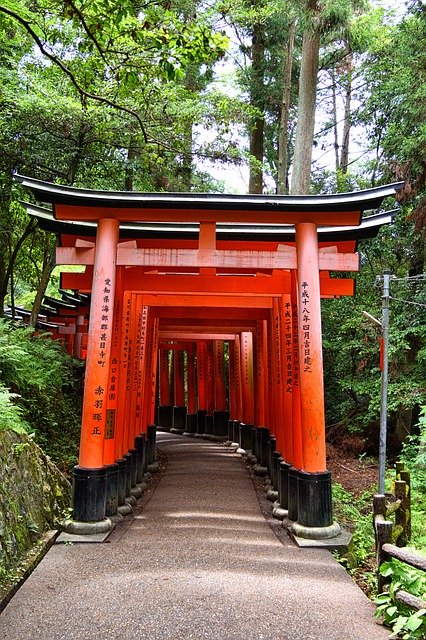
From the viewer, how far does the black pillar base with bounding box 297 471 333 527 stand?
686 cm

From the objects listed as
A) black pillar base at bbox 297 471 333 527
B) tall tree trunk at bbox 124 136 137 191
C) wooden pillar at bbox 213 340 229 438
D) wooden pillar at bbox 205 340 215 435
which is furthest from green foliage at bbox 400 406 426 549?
wooden pillar at bbox 205 340 215 435

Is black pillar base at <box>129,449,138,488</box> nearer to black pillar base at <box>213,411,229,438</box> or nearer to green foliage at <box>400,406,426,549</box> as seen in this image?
green foliage at <box>400,406,426,549</box>

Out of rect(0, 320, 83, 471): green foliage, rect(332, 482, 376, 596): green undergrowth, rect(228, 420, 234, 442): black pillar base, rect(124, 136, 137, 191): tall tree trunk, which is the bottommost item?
rect(332, 482, 376, 596): green undergrowth

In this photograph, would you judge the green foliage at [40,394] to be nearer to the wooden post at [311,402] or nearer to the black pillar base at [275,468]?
the wooden post at [311,402]

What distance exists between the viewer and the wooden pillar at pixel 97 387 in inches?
273

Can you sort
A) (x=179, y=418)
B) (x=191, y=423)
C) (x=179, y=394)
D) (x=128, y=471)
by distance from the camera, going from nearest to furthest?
(x=128, y=471), (x=191, y=423), (x=179, y=394), (x=179, y=418)

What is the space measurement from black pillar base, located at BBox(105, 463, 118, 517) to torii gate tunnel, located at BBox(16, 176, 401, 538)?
0.02 meters

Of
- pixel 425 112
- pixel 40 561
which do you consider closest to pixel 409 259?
pixel 425 112

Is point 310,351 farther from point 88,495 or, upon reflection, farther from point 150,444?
point 150,444

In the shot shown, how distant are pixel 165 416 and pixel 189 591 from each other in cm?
2164

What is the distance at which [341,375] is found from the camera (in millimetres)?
17844

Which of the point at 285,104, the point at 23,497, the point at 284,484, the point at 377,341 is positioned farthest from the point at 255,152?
the point at 23,497

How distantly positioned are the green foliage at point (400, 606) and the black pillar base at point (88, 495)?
11.6 feet

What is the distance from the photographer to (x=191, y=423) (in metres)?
23.8
